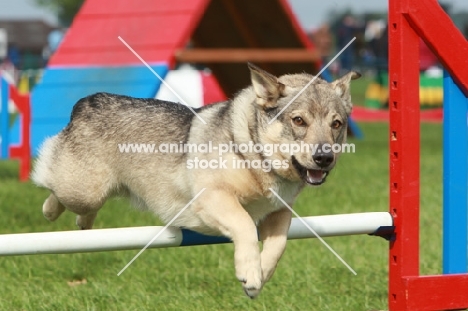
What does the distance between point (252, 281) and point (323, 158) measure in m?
0.51

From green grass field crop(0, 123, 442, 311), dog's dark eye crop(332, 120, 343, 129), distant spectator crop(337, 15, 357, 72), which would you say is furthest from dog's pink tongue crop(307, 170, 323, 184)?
distant spectator crop(337, 15, 357, 72)

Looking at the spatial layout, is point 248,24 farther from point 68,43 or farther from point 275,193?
point 275,193

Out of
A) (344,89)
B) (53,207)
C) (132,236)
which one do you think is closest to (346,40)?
(53,207)

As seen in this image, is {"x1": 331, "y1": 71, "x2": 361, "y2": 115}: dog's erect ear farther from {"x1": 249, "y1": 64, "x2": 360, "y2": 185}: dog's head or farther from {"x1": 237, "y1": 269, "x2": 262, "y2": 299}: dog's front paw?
{"x1": 237, "y1": 269, "x2": 262, "y2": 299}: dog's front paw

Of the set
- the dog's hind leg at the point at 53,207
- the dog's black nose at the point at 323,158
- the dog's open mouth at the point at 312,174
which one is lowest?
the dog's hind leg at the point at 53,207

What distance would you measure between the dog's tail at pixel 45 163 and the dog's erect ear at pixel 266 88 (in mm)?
1260

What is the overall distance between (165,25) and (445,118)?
18.8 ft

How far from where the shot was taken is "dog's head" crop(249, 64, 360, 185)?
3043 mm

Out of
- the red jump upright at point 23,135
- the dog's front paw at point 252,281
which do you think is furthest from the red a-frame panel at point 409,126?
the red jump upright at point 23,135

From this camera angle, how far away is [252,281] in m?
2.97

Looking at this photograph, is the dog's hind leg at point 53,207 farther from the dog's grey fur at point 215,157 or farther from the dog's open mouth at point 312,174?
the dog's open mouth at point 312,174

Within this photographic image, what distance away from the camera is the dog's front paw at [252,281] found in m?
2.97

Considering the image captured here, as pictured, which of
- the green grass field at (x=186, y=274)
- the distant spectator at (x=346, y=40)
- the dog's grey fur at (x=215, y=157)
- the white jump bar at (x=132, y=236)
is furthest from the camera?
the distant spectator at (x=346, y=40)

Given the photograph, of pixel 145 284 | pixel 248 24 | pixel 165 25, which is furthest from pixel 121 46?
pixel 145 284
